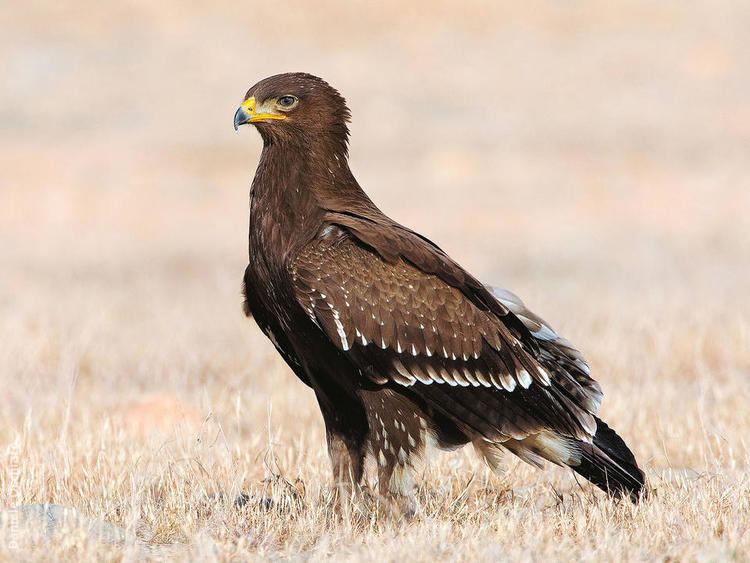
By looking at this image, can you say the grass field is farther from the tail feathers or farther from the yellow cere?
the yellow cere

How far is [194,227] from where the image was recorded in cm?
2034

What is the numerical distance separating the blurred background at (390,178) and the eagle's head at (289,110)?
6.36 feet

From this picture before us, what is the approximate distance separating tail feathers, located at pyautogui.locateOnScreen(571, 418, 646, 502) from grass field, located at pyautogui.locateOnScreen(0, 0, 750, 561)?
176 mm

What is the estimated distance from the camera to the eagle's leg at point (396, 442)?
5086 mm

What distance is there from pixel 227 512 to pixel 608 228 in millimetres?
15792

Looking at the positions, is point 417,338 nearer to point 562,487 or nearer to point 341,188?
point 341,188

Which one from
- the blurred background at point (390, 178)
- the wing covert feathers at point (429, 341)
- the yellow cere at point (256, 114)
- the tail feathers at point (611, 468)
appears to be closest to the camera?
the wing covert feathers at point (429, 341)

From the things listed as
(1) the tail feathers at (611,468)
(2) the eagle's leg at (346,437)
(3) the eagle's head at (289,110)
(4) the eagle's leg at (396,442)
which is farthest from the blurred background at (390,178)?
(3) the eagle's head at (289,110)

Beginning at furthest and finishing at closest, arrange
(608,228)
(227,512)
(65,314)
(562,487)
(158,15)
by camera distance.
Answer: (158,15) → (608,228) → (65,314) → (562,487) → (227,512)

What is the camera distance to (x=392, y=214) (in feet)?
67.8

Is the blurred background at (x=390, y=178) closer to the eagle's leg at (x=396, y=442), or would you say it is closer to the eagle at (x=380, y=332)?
the eagle at (x=380, y=332)

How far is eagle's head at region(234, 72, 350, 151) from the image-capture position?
5.45 metres

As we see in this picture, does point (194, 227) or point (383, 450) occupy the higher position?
point (194, 227)

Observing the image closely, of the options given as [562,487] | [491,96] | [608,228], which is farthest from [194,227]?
[562,487]
